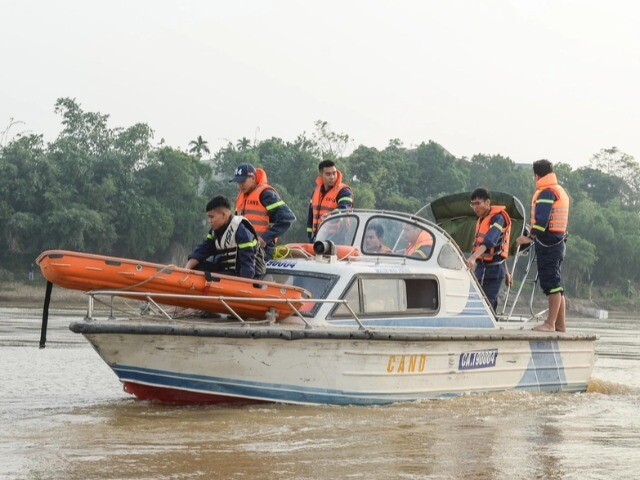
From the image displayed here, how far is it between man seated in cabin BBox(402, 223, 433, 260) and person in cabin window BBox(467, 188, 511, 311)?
81 centimetres

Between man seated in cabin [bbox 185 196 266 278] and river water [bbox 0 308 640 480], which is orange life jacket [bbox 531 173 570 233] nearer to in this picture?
river water [bbox 0 308 640 480]

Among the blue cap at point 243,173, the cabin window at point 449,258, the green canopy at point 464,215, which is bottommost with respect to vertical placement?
the cabin window at point 449,258

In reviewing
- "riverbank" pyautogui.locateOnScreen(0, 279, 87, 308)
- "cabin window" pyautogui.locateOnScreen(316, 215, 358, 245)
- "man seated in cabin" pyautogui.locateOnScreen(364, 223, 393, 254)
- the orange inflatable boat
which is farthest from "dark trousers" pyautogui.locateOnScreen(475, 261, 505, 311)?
"riverbank" pyautogui.locateOnScreen(0, 279, 87, 308)

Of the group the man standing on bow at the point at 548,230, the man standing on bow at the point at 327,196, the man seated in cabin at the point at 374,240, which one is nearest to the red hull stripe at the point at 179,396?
the man seated in cabin at the point at 374,240

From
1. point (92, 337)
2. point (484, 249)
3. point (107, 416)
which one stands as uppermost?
point (484, 249)

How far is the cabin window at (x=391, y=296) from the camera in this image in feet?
34.7

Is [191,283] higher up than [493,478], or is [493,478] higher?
[191,283]

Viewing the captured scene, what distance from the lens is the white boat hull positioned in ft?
31.5

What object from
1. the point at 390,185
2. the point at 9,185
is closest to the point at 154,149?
the point at 9,185

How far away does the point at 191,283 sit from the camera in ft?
32.0

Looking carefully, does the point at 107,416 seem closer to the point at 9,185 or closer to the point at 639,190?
the point at 9,185

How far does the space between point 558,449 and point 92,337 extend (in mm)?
4090

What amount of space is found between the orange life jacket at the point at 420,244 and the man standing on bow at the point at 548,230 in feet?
3.95

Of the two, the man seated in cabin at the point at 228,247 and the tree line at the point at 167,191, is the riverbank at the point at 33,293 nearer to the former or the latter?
the tree line at the point at 167,191
